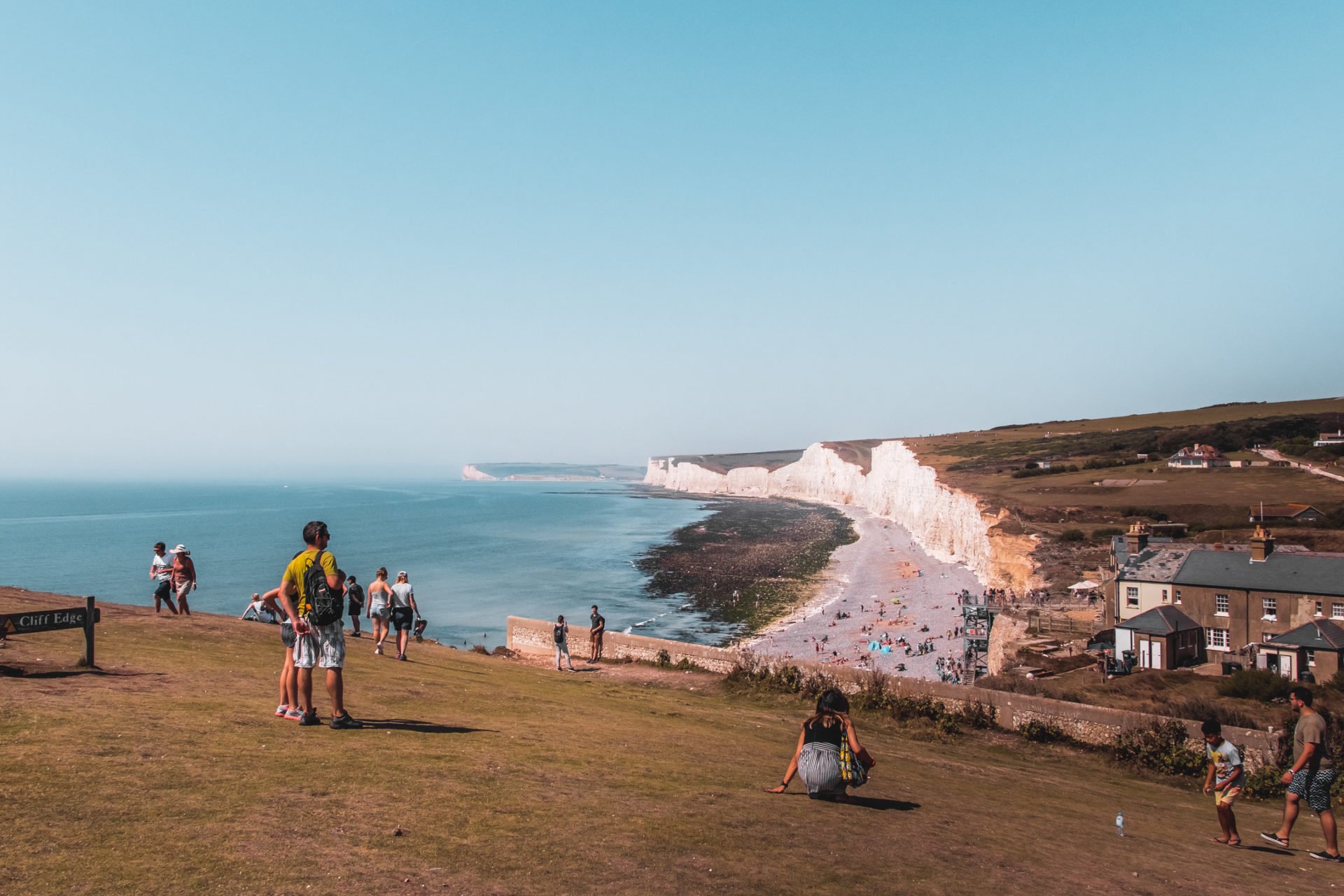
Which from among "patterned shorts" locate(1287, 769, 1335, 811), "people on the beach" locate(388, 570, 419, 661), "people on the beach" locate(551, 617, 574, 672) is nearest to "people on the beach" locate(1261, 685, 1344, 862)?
"patterned shorts" locate(1287, 769, 1335, 811)

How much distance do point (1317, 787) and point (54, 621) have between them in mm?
14997

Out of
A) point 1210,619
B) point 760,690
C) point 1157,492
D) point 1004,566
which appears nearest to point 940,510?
point 1157,492

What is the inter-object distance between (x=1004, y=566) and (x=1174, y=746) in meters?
42.7

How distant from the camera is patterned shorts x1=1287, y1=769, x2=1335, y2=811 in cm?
815

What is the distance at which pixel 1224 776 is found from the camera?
8586mm

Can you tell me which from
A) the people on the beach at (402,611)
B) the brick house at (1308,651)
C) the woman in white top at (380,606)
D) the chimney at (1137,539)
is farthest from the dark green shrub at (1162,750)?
the chimney at (1137,539)

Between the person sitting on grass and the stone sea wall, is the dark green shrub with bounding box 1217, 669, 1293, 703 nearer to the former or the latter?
the stone sea wall

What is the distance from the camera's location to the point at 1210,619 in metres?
30.2

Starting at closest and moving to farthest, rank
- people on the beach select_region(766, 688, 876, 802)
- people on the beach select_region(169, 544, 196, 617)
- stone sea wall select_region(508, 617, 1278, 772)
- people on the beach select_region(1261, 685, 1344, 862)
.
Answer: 1. people on the beach select_region(766, 688, 876, 802)
2. people on the beach select_region(1261, 685, 1344, 862)
3. stone sea wall select_region(508, 617, 1278, 772)
4. people on the beach select_region(169, 544, 196, 617)

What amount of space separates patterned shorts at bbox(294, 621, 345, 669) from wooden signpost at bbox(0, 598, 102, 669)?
13.8 feet

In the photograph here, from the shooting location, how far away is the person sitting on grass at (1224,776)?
8.55 metres

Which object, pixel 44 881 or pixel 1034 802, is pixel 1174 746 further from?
pixel 44 881

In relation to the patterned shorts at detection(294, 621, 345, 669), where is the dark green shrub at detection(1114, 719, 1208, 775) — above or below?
below

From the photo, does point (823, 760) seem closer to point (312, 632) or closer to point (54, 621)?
point (312, 632)
